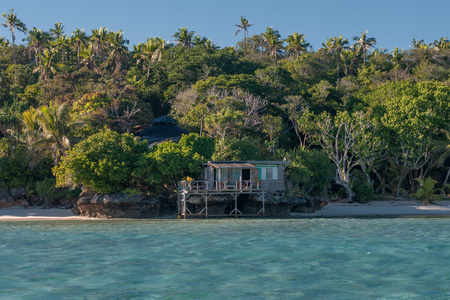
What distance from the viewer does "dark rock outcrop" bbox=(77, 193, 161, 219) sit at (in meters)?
34.8

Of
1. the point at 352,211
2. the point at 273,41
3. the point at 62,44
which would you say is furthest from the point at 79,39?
the point at 352,211

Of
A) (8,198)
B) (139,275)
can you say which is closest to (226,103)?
(8,198)

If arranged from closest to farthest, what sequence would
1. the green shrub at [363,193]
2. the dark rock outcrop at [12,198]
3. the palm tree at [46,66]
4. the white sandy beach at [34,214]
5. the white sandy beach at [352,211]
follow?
the white sandy beach at [34,214], the white sandy beach at [352,211], the dark rock outcrop at [12,198], the green shrub at [363,193], the palm tree at [46,66]

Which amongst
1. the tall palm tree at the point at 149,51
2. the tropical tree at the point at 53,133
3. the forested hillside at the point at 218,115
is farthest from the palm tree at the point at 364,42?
the tropical tree at the point at 53,133

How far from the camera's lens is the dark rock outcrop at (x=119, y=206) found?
3478 centimetres

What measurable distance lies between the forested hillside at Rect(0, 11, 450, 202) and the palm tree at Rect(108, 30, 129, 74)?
20cm

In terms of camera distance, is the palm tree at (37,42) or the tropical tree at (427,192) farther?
the palm tree at (37,42)

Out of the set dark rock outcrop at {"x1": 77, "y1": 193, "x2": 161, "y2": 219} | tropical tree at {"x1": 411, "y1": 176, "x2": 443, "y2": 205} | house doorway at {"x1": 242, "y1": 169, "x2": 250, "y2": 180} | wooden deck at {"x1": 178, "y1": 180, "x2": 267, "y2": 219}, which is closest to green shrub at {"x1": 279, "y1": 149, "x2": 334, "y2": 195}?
wooden deck at {"x1": 178, "y1": 180, "x2": 267, "y2": 219}

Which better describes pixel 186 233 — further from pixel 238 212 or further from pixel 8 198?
pixel 8 198

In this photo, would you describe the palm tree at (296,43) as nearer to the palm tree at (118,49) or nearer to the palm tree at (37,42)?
the palm tree at (118,49)

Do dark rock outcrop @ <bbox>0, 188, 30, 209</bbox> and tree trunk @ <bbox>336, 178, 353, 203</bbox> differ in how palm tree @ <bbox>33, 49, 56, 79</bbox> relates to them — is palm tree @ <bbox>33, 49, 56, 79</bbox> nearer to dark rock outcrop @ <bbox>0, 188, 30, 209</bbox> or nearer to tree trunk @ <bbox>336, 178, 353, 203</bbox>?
dark rock outcrop @ <bbox>0, 188, 30, 209</bbox>

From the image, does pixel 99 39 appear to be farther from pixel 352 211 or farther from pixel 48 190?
pixel 352 211

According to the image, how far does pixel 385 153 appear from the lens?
4547 centimetres

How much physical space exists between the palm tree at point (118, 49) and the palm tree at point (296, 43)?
27328mm
